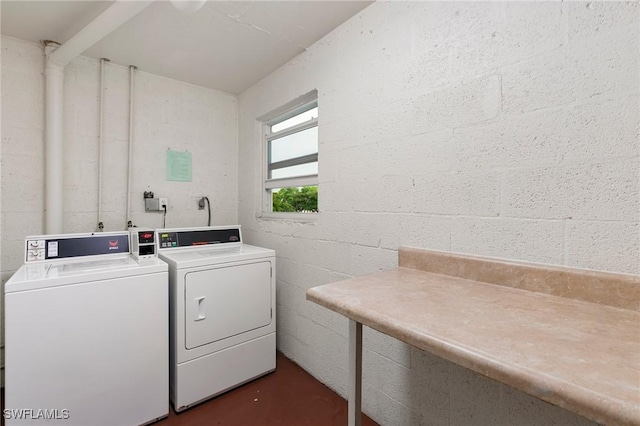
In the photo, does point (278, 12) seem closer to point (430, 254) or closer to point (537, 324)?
point (430, 254)

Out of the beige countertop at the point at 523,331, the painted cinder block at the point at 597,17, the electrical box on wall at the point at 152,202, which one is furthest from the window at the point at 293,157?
the painted cinder block at the point at 597,17

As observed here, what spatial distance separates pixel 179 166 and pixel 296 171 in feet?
3.78

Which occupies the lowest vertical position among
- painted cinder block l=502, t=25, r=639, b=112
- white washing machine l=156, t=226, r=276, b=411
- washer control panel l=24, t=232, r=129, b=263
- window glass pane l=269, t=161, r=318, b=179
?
white washing machine l=156, t=226, r=276, b=411

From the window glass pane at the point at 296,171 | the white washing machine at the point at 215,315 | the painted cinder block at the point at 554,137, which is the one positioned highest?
the window glass pane at the point at 296,171

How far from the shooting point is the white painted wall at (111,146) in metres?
2.02

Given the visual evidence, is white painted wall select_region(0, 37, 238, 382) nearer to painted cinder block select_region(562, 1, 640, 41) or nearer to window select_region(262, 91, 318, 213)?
window select_region(262, 91, 318, 213)

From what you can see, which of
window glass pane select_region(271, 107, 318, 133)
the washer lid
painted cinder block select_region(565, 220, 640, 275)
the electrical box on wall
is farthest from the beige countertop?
the electrical box on wall

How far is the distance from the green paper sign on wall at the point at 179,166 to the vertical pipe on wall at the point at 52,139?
30.2 inches

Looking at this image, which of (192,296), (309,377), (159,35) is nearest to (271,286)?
(192,296)

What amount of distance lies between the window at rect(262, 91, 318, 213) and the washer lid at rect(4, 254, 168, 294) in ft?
3.75

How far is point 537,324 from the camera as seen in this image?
0.79 metres

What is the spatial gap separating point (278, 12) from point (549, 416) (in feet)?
7.77

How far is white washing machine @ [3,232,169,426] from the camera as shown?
4.50 feet

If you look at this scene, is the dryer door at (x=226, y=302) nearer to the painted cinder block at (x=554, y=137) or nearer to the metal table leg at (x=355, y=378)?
the metal table leg at (x=355, y=378)
